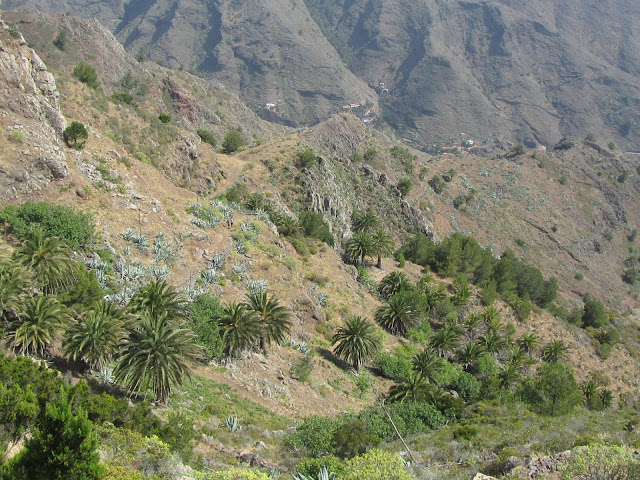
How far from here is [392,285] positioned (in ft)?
191

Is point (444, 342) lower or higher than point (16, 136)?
lower

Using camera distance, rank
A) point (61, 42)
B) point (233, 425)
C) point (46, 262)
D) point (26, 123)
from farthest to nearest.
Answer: point (61, 42), point (26, 123), point (46, 262), point (233, 425)

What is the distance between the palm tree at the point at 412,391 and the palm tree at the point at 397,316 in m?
13.2

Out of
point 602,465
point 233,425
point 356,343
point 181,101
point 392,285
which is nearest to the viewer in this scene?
point 602,465

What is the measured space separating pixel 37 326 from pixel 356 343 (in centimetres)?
2369

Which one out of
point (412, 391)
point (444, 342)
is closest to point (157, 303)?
point (412, 391)

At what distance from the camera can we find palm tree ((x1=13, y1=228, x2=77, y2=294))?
27.2m

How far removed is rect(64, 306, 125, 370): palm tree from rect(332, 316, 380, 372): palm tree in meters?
20.0

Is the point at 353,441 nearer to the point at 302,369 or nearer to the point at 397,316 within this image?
the point at 302,369

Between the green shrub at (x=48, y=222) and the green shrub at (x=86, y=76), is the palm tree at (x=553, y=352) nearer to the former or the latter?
the green shrub at (x=48, y=222)

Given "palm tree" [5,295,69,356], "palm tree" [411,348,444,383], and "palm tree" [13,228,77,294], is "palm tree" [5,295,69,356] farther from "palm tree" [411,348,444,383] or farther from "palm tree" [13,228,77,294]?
"palm tree" [411,348,444,383]

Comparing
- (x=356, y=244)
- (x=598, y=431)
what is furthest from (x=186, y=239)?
(x=598, y=431)

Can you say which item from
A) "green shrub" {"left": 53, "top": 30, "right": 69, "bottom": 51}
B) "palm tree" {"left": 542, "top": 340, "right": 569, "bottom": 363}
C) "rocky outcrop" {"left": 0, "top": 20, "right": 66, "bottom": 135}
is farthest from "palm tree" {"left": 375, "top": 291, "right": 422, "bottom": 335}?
"green shrub" {"left": 53, "top": 30, "right": 69, "bottom": 51}

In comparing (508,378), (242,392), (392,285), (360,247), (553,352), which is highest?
(242,392)
